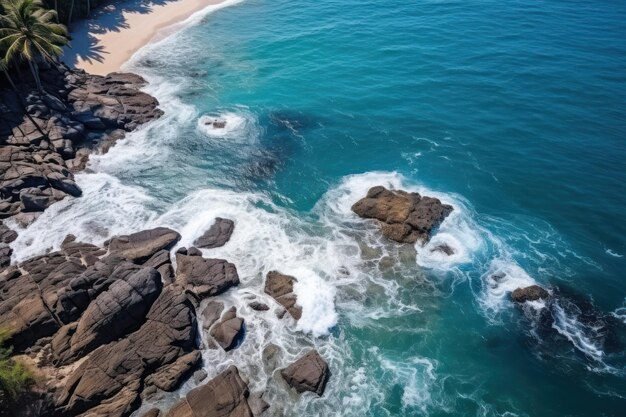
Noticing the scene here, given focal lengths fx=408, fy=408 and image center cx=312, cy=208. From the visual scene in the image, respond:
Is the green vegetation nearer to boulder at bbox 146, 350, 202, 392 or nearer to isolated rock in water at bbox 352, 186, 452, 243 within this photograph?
boulder at bbox 146, 350, 202, 392

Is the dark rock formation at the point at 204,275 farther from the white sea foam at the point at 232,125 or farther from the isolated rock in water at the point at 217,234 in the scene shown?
the white sea foam at the point at 232,125

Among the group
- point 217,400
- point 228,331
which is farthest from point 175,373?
point 228,331

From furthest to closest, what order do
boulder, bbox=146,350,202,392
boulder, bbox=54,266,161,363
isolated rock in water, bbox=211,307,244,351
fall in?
isolated rock in water, bbox=211,307,244,351, boulder, bbox=54,266,161,363, boulder, bbox=146,350,202,392

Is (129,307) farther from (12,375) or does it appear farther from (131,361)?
(12,375)

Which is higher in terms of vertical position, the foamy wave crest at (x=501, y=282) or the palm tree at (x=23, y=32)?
the palm tree at (x=23, y=32)

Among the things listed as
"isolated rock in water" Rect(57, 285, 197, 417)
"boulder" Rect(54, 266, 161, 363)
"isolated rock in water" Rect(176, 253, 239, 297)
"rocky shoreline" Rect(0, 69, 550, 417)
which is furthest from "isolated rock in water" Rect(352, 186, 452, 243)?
"boulder" Rect(54, 266, 161, 363)

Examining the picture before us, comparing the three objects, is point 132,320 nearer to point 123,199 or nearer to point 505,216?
point 123,199

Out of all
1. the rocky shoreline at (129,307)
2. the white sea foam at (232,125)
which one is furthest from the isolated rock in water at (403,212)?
the white sea foam at (232,125)
